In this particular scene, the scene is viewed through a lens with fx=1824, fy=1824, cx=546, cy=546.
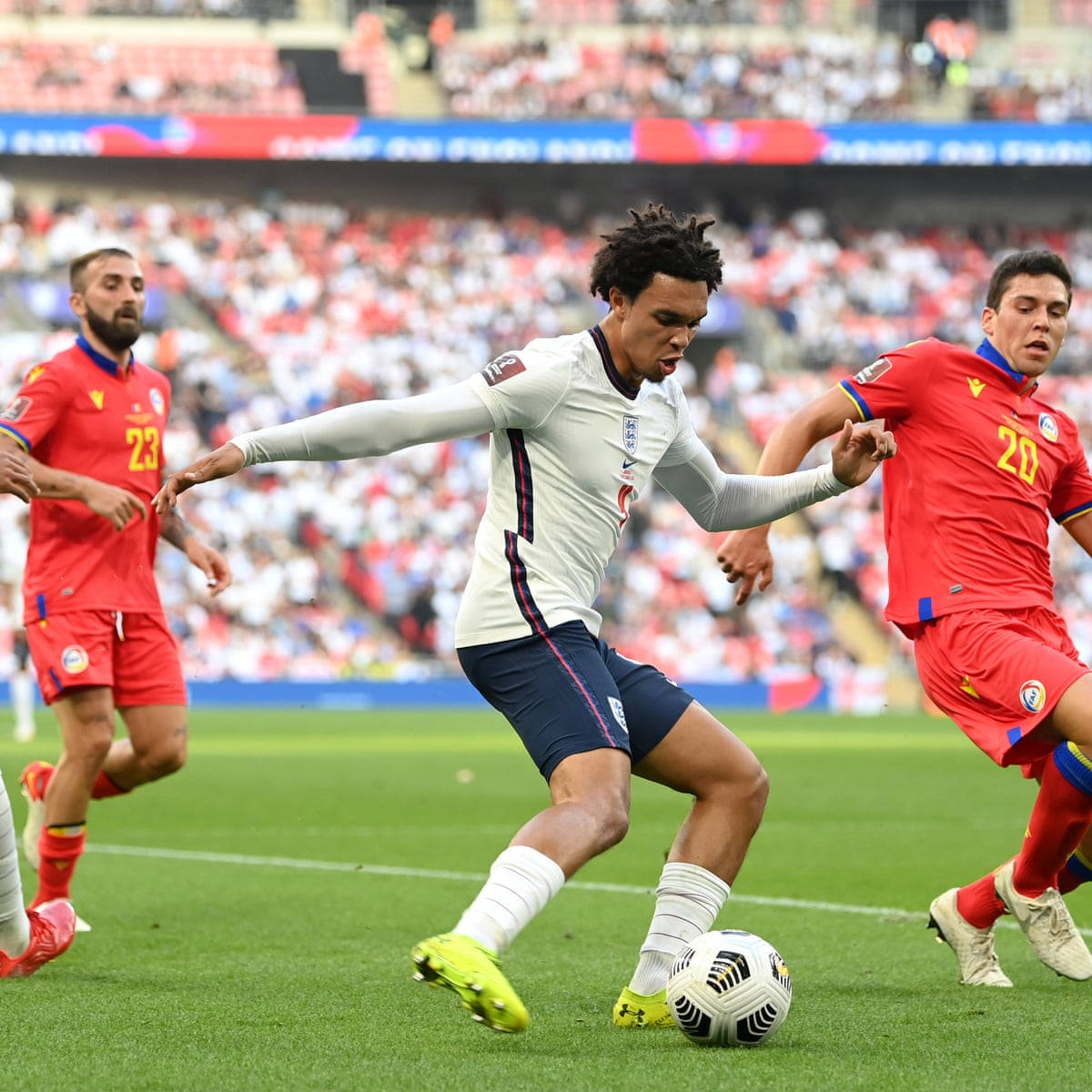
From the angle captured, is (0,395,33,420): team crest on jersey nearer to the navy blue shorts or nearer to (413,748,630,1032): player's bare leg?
the navy blue shorts

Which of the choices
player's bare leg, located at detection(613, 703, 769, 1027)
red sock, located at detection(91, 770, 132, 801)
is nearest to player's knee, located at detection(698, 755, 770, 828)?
player's bare leg, located at detection(613, 703, 769, 1027)

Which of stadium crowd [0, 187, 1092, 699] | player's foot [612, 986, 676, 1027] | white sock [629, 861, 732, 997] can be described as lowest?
stadium crowd [0, 187, 1092, 699]

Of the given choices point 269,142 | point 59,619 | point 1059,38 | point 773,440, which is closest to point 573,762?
point 773,440

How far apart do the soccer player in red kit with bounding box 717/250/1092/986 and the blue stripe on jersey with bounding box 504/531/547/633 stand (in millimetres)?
1036

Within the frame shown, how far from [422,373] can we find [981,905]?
2524cm

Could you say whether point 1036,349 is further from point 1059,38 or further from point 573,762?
point 1059,38

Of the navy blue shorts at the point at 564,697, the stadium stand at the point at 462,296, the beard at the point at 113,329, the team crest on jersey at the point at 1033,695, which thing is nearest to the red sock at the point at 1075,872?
the team crest on jersey at the point at 1033,695

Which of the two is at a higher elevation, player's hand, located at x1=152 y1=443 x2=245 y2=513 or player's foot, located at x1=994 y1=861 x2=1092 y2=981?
player's hand, located at x1=152 y1=443 x2=245 y2=513

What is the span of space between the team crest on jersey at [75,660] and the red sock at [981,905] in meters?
3.38

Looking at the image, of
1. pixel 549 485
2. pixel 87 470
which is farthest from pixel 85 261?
pixel 549 485

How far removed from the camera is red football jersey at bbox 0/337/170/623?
720cm

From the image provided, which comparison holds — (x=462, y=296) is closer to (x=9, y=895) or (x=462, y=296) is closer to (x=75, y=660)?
(x=75, y=660)

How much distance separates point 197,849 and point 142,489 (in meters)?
3.99

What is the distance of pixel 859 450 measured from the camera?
5.45 meters
